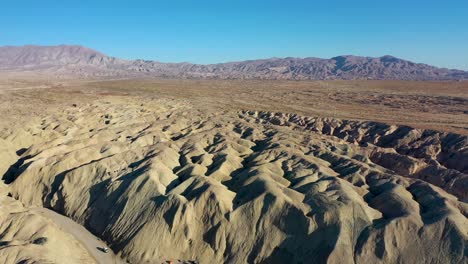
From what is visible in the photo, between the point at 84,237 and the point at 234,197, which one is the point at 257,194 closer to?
the point at 234,197

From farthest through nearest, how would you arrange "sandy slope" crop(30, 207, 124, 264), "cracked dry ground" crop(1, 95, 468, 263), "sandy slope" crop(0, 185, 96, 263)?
"sandy slope" crop(30, 207, 124, 264) → "cracked dry ground" crop(1, 95, 468, 263) → "sandy slope" crop(0, 185, 96, 263)

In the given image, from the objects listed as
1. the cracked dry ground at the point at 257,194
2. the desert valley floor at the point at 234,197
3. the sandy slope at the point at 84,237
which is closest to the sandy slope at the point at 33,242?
the desert valley floor at the point at 234,197

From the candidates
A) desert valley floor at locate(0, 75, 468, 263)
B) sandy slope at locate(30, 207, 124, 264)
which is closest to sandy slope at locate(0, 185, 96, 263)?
desert valley floor at locate(0, 75, 468, 263)

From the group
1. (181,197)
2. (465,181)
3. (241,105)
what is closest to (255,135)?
(181,197)

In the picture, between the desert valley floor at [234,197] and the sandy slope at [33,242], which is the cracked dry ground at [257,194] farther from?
the sandy slope at [33,242]

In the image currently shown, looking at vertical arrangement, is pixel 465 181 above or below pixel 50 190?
above

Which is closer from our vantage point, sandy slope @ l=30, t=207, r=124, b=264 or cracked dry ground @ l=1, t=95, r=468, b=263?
cracked dry ground @ l=1, t=95, r=468, b=263

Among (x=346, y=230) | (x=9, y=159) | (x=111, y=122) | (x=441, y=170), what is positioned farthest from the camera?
(x=111, y=122)

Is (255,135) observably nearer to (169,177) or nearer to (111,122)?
(169,177)

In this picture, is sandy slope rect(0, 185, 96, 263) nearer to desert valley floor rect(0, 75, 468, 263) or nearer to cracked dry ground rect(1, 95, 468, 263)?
desert valley floor rect(0, 75, 468, 263)
